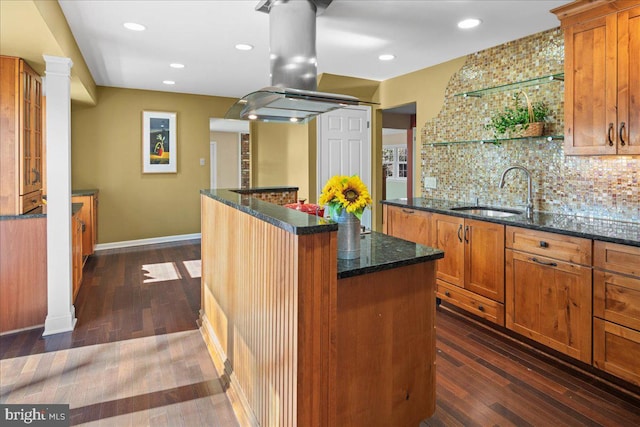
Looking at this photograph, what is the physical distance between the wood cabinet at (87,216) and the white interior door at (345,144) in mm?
2996

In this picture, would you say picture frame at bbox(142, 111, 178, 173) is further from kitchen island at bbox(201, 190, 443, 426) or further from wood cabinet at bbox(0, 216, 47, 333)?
kitchen island at bbox(201, 190, 443, 426)

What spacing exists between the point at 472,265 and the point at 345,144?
2.64 m

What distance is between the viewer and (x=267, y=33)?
3.40 metres

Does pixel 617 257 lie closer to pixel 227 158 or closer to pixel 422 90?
pixel 422 90

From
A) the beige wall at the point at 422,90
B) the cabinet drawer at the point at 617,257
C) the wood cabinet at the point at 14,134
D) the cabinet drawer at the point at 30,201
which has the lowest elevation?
the cabinet drawer at the point at 617,257

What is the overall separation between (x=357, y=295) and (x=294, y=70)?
1.72 metres

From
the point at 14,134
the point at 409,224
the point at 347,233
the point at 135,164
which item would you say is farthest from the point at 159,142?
the point at 347,233

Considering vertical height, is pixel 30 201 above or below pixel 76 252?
above

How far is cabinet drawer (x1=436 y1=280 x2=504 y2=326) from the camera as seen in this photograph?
2871mm

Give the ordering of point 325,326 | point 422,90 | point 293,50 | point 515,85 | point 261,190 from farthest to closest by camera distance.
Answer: point 422,90 → point 261,190 → point 515,85 → point 293,50 → point 325,326

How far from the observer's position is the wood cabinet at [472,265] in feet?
9.35

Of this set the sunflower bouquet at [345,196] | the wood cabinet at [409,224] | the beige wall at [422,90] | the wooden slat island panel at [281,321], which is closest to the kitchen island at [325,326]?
the wooden slat island panel at [281,321]

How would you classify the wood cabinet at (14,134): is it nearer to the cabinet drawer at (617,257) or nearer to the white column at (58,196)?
the white column at (58,196)

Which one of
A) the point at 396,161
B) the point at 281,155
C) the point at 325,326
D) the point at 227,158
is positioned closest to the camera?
the point at 325,326
